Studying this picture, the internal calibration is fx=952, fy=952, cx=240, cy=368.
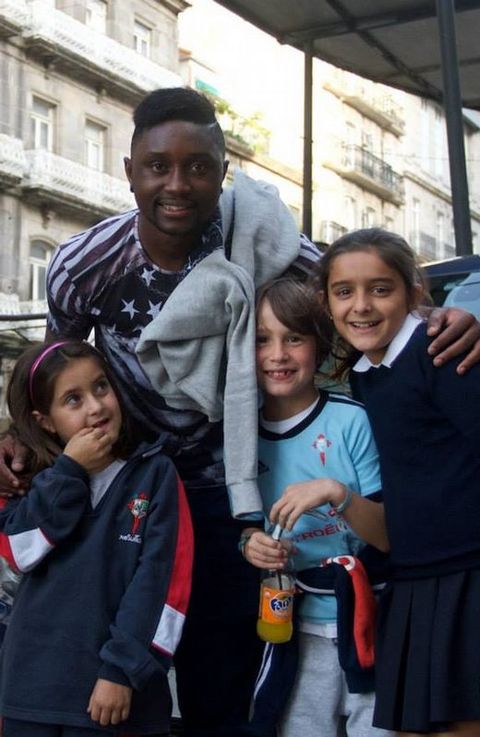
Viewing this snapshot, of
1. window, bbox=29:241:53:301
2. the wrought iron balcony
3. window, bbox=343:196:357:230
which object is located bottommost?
window, bbox=29:241:53:301

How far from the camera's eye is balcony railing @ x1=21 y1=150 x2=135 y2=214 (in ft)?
56.6

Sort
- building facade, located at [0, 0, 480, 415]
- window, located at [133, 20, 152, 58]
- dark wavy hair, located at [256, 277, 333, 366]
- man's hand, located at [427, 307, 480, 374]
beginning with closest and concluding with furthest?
man's hand, located at [427, 307, 480, 374], dark wavy hair, located at [256, 277, 333, 366], building facade, located at [0, 0, 480, 415], window, located at [133, 20, 152, 58]

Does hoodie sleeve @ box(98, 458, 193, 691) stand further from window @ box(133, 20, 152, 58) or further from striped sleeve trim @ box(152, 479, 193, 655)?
window @ box(133, 20, 152, 58)

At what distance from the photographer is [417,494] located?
1875 mm

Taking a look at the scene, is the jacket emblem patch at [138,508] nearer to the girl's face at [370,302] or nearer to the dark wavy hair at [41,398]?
the dark wavy hair at [41,398]

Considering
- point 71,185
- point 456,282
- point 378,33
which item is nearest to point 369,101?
point 71,185

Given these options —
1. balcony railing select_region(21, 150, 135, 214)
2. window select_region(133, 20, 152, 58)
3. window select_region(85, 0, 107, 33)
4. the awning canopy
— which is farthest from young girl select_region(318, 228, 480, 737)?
window select_region(133, 20, 152, 58)

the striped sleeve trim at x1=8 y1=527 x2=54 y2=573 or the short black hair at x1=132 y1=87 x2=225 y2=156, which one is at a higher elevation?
the short black hair at x1=132 y1=87 x2=225 y2=156

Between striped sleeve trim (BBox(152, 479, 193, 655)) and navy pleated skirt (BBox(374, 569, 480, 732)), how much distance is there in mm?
446

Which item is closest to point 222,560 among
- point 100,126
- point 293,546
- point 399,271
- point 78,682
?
point 293,546

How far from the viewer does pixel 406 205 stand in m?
30.2

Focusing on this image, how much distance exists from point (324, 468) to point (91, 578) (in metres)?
0.56

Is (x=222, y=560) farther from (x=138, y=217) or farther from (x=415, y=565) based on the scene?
(x=138, y=217)

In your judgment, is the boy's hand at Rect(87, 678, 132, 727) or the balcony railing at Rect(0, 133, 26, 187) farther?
the balcony railing at Rect(0, 133, 26, 187)
